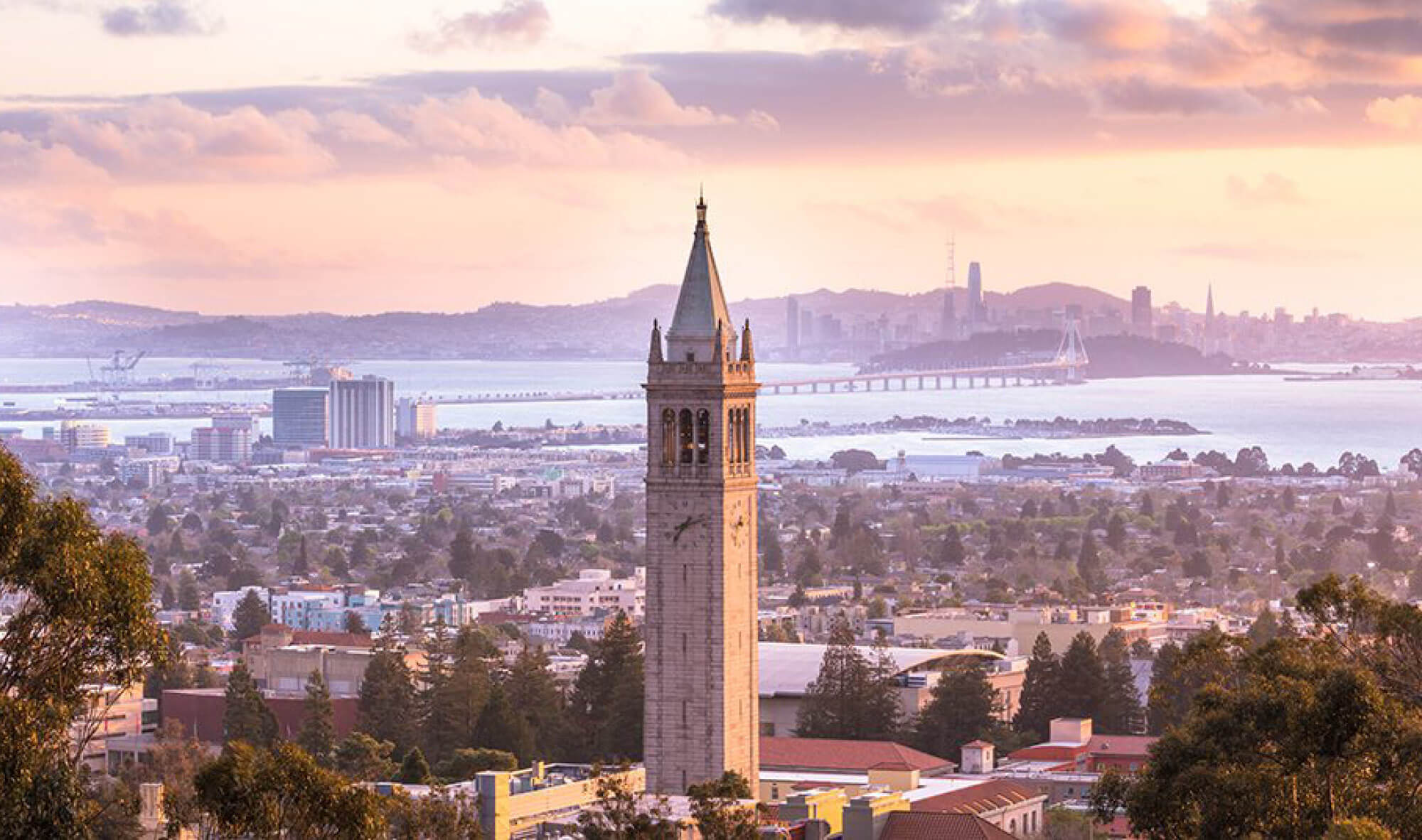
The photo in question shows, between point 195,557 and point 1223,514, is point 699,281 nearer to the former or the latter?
point 195,557

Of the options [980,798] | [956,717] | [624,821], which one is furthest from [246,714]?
[624,821]

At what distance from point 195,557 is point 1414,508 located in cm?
5783

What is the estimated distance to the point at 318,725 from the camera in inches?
2510

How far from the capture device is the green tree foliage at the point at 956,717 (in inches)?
2566

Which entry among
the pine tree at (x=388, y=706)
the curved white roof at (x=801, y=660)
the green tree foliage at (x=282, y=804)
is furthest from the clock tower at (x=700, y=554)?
the green tree foliage at (x=282, y=804)

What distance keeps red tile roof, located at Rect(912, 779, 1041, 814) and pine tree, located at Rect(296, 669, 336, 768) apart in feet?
39.4

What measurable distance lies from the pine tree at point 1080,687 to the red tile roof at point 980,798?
497 inches

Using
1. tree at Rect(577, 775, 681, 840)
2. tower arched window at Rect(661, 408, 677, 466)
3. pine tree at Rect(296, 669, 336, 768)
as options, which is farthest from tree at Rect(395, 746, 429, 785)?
tree at Rect(577, 775, 681, 840)

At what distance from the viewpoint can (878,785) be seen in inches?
2062

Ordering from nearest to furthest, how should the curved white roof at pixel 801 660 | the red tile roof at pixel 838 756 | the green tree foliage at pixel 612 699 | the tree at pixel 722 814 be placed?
1. the tree at pixel 722 814
2. the red tile roof at pixel 838 756
3. the green tree foliage at pixel 612 699
4. the curved white roof at pixel 801 660

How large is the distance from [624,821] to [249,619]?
64993 millimetres

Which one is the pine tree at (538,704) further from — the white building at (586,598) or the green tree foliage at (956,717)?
the white building at (586,598)

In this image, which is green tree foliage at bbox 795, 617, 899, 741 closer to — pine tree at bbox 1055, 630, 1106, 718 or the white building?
pine tree at bbox 1055, 630, 1106, 718

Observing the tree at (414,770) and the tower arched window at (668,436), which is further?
the tree at (414,770)
